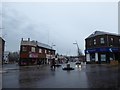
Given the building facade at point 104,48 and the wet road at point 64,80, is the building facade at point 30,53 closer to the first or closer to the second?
the building facade at point 104,48

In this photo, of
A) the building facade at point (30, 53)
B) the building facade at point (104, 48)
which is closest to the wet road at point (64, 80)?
the building facade at point (104, 48)

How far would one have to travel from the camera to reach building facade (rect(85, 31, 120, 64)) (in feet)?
198

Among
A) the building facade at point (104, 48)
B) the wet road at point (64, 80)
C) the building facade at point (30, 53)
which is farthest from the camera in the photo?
the building facade at point (30, 53)

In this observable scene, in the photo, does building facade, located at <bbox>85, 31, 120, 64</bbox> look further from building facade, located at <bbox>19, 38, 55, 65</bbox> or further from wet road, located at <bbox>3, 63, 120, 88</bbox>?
wet road, located at <bbox>3, 63, 120, 88</bbox>

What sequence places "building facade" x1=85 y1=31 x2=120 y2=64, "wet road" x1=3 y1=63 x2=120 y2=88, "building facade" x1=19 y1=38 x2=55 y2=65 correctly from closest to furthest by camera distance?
"wet road" x1=3 y1=63 x2=120 y2=88
"building facade" x1=85 y1=31 x2=120 y2=64
"building facade" x1=19 y1=38 x2=55 y2=65

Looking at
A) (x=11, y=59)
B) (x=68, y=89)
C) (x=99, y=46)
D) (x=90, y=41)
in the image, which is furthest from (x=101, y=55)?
(x=11, y=59)

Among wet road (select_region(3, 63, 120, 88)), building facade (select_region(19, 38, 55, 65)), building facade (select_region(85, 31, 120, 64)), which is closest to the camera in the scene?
wet road (select_region(3, 63, 120, 88))

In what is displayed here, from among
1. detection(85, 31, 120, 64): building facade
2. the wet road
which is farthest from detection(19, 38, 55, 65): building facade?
the wet road

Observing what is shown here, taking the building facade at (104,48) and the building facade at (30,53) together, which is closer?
the building facade at (104,48)

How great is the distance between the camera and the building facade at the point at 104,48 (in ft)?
198

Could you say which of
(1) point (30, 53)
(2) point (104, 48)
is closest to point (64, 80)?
(2) point (104, 48)

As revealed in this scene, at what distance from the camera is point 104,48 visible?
198 ft

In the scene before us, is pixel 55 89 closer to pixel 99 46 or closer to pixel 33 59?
pixel 99 46

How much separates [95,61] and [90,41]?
6916 millimetres
